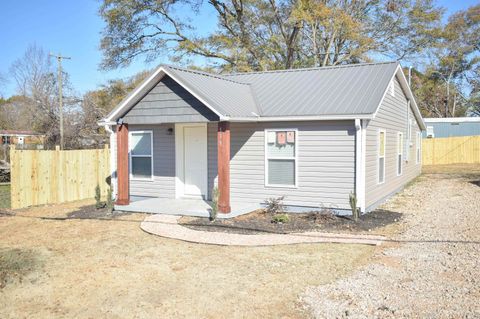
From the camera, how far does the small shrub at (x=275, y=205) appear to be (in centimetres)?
1095

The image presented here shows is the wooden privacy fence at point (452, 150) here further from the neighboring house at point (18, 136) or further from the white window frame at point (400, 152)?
the neighboring house at point (18, 136)

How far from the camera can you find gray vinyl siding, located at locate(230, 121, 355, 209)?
10.8 meters

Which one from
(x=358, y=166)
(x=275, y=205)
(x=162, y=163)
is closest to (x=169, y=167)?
(x=162, y=163)

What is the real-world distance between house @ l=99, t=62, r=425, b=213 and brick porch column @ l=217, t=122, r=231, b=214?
24 mm

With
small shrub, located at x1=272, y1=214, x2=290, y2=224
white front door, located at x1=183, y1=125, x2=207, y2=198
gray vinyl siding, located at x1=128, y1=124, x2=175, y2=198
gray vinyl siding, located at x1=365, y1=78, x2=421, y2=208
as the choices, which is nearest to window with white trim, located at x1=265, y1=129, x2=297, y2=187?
small shrub, located at x1=272, y1=214, x2=290, y2=224

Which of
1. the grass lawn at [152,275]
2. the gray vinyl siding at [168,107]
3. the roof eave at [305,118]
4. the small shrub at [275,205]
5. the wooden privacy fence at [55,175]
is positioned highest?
the gray vinyl siding at [168,107]

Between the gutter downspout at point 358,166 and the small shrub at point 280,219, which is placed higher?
the gutter downspout at point 358,166

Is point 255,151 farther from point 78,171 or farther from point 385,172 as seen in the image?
point 78,171

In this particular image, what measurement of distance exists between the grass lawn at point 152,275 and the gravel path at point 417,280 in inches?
13.2

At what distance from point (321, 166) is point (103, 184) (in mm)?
8151

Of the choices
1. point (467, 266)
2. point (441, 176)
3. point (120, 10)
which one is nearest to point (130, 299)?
point (467, 266)

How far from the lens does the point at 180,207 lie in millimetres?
11500

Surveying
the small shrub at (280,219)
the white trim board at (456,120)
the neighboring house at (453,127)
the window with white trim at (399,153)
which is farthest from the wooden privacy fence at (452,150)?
the small shrub at (280,219)

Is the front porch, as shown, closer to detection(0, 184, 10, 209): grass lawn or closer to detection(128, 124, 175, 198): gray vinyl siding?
detection(128, 124, 175, 198): gray vinyl siding
